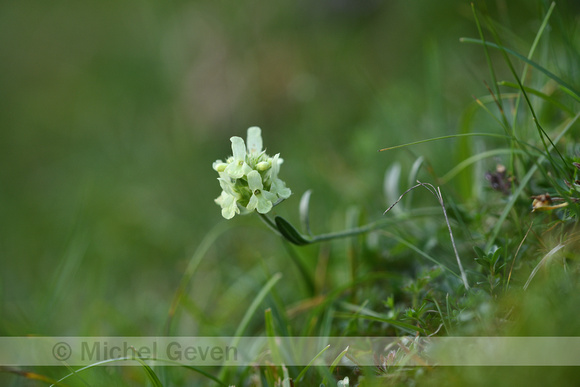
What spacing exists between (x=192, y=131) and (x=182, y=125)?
138 millimetres

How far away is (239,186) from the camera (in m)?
1.11

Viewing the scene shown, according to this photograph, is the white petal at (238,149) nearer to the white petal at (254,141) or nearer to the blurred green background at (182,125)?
the white petal at (254,141)

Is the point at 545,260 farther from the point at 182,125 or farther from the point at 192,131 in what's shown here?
the point at 182,125

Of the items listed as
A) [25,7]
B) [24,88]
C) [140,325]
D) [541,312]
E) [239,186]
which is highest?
[25,7]

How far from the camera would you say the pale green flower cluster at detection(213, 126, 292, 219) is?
3.51ft

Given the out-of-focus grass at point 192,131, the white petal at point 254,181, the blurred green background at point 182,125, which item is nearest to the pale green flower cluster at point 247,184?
the white petal at point 254,181

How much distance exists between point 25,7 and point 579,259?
6705mm

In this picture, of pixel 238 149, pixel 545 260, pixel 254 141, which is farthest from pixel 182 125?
pixel 545 260

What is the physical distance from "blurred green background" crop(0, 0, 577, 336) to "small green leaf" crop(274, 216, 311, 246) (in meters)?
0.66

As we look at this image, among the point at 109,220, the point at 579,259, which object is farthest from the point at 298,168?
the point at 579,259

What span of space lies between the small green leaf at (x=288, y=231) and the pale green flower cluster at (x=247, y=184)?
0.06 m

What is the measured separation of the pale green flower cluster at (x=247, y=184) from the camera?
1070 millimetres

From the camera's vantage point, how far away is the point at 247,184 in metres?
1.13

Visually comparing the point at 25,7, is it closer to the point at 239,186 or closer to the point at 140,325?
the point at 140,325
